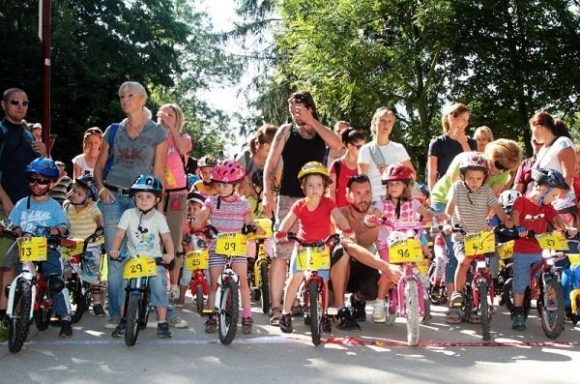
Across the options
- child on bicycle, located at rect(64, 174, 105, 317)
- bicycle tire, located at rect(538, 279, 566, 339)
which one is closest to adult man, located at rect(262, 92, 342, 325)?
child on bicycle, located at rect(64, 174, 105, 317)

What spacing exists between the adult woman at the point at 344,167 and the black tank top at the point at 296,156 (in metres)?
0.54

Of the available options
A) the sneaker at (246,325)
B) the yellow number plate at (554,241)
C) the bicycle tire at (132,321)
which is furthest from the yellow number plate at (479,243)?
the bicycle tire at (132,321)

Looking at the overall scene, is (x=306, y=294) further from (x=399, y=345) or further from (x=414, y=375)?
(x=414, y=375)

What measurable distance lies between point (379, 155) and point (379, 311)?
76.2 inches

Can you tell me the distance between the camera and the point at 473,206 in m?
7.84

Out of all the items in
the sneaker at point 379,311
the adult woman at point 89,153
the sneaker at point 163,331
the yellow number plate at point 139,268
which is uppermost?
the adult woman at point 89,153

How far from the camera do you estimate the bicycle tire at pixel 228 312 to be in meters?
6.70

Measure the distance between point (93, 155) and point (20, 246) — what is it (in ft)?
12.9

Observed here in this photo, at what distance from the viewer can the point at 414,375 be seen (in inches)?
224

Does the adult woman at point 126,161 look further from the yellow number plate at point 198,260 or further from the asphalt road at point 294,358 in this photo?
the yellow number plate at point 198,260

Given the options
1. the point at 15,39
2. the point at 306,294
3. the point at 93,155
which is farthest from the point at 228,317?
the point at 15,39

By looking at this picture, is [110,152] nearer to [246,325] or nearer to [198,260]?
[198,260]

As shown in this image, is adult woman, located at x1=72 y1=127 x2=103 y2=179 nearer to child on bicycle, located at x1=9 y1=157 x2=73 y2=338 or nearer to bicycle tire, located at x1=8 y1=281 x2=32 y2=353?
child on bicycle, located at x1=9 y1=157 x2=73 y2=338

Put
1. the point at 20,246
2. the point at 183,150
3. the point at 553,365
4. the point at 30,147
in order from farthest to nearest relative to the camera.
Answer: the point at 183,150
the point at 30,147
the point at 20,246
the point at 553,365
